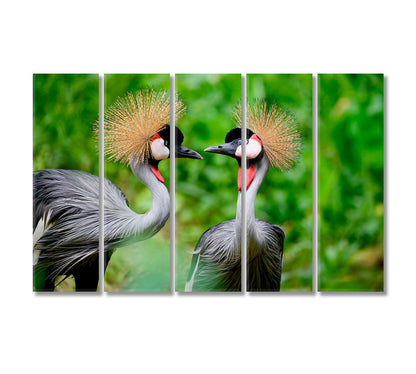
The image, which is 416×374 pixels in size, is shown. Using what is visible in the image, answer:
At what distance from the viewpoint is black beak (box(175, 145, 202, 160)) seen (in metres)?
3.04

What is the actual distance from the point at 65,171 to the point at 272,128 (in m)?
1.52

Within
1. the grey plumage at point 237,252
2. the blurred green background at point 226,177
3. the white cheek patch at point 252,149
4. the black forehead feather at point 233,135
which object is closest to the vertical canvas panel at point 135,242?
the blurred green background at point 226,177

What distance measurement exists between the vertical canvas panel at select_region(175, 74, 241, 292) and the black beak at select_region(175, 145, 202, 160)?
0.03 m

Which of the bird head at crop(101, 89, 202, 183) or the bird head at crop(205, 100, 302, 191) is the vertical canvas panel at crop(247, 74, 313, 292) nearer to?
the bird head at crop(205, 100, 302, 191)

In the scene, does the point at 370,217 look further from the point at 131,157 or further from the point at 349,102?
the point at 131,157

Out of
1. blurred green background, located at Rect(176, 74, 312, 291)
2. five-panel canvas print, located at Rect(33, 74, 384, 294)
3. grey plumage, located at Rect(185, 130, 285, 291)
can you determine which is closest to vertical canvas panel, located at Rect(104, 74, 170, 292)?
five-panel canvas print, located at Rect(33, 74, 384, 294)

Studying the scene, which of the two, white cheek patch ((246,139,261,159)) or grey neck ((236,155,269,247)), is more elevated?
white cheek patch ((246,139,261,159))

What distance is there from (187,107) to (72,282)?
1501 mm

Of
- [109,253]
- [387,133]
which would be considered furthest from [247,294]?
[387,133]

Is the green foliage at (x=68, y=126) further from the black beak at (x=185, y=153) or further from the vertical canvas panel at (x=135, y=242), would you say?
the black beak at (x=185, y=153)

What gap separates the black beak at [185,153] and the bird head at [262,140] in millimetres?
81

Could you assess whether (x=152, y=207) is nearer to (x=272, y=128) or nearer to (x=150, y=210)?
(x=150, y=210)

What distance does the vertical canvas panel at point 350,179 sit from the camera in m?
3.05

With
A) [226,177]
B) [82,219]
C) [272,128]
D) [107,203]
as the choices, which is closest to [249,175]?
[226,177]
